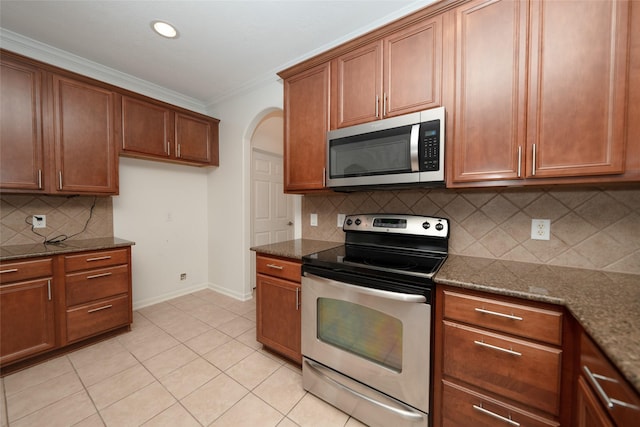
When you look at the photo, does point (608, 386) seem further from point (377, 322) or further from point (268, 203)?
point (268, 203)

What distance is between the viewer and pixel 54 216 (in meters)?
2.35

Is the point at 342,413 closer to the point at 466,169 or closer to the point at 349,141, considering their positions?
the point at 466,169

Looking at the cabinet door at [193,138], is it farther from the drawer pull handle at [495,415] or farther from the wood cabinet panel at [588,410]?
the wood cabinet panel at [588,410]

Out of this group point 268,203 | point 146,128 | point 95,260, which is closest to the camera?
point 95,260

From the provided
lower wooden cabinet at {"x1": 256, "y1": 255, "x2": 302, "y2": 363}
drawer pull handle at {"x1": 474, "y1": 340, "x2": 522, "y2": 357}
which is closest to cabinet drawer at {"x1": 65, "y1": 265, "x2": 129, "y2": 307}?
lower wooden cabinet at {"x1": 256, "y1": 255, "x2": 302, "y2": 363}

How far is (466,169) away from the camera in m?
1.38

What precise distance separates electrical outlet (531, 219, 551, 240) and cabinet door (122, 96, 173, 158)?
3456 millimetres

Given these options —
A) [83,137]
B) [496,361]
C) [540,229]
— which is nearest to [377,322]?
[496,361]

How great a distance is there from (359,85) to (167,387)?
2.51 meters

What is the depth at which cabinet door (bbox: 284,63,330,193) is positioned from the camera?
189 cm

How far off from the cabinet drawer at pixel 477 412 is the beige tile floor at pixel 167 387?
0.59 metres

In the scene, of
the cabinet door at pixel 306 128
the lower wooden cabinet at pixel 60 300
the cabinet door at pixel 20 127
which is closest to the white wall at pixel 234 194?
the cabinet door at pixel 306 128

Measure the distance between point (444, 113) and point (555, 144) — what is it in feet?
1.75

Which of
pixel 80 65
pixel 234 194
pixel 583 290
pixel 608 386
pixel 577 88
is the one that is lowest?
pixel 608 386
